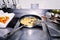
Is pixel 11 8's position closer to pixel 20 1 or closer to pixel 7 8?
pixel 7 8

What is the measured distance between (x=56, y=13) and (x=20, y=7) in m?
0.36

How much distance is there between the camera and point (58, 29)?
810 millimetres

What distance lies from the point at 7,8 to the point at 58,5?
0.51m

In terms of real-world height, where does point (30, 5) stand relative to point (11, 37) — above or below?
above

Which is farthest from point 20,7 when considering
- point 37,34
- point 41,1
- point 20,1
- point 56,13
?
point 37,34

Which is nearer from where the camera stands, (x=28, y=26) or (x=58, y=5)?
(x=28, y=26)

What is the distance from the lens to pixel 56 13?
109 centimetres

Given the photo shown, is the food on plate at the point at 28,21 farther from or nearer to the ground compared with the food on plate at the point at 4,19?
Result: nearer to the ground

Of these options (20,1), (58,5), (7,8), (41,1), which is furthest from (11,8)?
(58,5)

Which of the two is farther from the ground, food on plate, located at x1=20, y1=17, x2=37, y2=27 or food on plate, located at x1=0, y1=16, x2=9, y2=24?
food on plate, located at x1=0, y1=16, x2=9, y2=24

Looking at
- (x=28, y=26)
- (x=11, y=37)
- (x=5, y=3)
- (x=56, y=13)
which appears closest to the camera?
(x=11, y=37)

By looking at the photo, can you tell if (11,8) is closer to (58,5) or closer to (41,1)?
(41,1)

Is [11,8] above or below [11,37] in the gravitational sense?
above

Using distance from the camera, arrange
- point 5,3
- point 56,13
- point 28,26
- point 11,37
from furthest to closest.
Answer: point 5,3 < point 56,13 < point 28,26 < point 11,37
